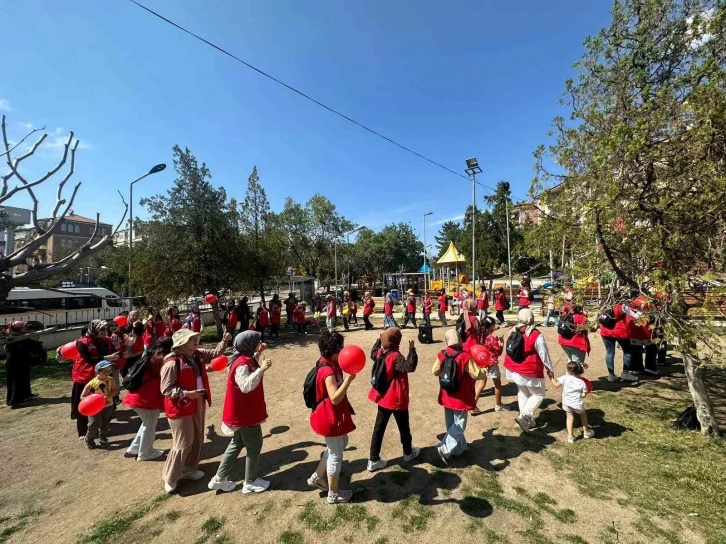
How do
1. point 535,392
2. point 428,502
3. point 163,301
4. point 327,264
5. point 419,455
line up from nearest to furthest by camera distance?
point 428,502, point 419,455, point 535,392, point 163,301, point 327,264

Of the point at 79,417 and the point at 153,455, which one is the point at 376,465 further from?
the point at 79,417

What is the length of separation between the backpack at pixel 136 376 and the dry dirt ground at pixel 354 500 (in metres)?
1.17

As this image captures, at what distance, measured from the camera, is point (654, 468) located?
13.3 feet

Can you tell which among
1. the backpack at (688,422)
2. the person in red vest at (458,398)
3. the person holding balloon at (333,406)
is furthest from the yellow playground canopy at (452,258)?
the person holding balloon at (333,406)

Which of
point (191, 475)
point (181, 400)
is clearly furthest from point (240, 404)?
point (191, 475)

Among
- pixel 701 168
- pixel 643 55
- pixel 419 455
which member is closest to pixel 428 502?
pixel 419 455

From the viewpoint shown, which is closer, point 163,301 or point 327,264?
point 163,301

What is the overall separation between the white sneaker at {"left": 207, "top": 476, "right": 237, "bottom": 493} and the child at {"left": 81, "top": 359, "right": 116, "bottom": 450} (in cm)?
209

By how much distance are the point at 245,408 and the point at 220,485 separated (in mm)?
1022

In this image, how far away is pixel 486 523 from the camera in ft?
10.5

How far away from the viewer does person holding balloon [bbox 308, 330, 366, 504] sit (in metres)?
3.30

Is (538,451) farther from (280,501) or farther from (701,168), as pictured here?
(701,168)

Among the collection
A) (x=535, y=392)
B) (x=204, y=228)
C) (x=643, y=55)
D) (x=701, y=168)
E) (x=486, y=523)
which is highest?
(x=643, y=55)

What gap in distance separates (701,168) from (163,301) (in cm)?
1557
